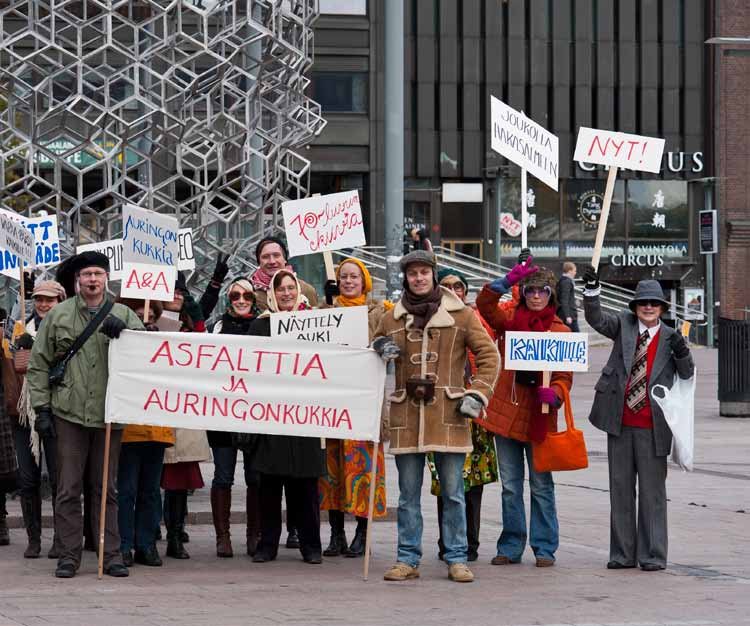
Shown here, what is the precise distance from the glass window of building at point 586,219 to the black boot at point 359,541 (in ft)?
155

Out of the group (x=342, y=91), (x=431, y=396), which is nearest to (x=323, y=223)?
(x=431, y=396)

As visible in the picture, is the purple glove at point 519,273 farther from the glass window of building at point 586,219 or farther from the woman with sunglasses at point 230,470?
the glass window of building at point 586,219

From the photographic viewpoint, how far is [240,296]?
10523mm

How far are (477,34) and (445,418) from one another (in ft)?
158

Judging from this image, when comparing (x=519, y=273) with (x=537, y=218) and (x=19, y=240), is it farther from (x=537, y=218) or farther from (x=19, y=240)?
(x=537, y=218)

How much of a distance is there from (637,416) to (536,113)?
47494 mm

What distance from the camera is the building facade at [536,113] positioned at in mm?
54938

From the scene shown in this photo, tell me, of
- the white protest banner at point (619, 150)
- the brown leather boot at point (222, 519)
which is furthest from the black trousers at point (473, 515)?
the white protest banner at point (619, 150)

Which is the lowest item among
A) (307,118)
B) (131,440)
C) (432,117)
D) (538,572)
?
(538,572)

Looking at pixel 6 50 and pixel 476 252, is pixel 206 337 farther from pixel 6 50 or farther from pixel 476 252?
pixel 476 252

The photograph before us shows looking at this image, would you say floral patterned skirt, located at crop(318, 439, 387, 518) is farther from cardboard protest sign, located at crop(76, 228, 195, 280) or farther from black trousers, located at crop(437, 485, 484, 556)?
cardboard protest sign, located at crop(76, 228, 195, 280)

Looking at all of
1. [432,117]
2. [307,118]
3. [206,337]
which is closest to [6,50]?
[307,118]

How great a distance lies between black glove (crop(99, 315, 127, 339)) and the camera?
31.0ft

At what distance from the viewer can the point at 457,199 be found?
186 feet
